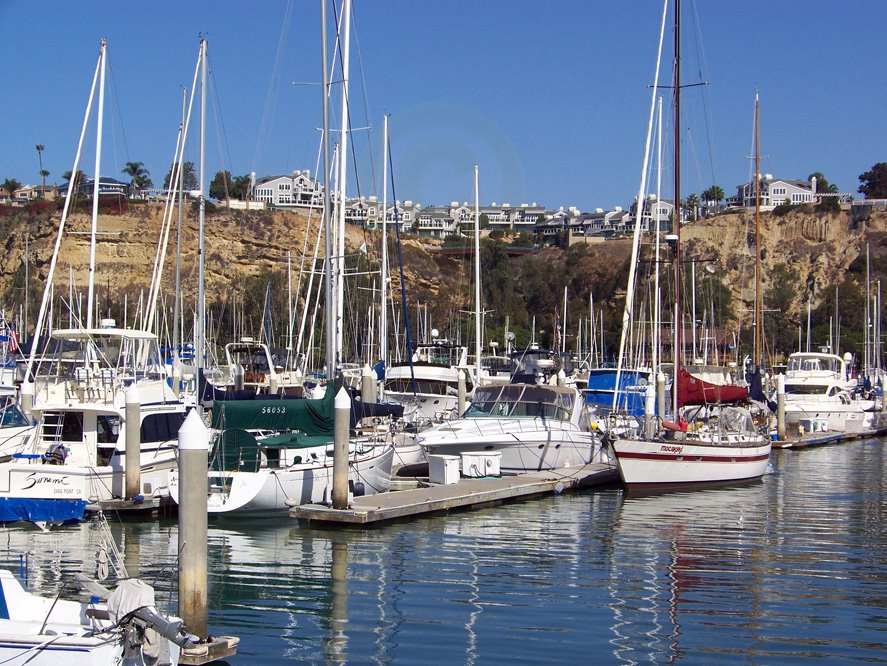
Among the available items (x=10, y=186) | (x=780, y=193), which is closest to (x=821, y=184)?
(x=780, y=193)

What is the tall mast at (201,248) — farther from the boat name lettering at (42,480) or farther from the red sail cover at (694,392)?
the red sail cover at (694,392)

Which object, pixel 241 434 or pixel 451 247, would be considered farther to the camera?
pixel 451 247

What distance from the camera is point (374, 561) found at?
1697 centimetres

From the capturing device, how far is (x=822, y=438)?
40562mm

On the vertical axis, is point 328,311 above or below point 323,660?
above

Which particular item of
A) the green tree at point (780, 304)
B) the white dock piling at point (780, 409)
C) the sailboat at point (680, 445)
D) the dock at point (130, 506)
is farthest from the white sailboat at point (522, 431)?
the green tree at point (780, 304)

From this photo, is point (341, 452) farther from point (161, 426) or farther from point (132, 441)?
point (161, 426)

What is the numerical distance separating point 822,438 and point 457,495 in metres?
23.4

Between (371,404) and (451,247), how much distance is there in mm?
97107

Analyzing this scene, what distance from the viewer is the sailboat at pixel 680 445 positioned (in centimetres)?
2467

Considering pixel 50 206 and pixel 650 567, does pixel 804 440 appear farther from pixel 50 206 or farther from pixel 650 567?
pixel 50 206

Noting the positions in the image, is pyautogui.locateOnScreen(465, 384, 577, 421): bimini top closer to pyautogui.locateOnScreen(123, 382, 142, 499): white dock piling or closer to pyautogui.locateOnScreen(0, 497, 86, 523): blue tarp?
pyautogui.locateOnScreen(123, 382, 142, 499): white dock piling

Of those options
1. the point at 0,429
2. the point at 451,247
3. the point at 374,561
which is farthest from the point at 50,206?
the point at 374,561

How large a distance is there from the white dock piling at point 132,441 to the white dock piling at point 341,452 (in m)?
3.94
